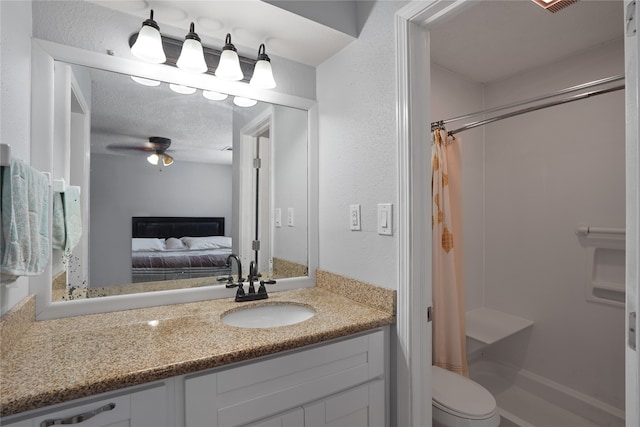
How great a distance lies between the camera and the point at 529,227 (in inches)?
96.0

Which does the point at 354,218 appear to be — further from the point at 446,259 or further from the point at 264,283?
the point at 446,259

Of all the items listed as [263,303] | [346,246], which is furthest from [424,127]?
[263,303]

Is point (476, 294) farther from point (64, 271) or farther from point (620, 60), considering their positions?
point (64, 271)

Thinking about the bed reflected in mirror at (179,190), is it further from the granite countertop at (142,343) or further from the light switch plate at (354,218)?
the light switch plate at (354,218)

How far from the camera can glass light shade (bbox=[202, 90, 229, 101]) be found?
4.99ft

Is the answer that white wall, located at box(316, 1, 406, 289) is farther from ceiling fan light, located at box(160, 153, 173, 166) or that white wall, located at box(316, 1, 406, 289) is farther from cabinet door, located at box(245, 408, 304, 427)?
ceiling fan light, located at box(160, 153, 173, 166)

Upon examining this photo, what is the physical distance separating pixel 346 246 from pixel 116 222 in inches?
41.4

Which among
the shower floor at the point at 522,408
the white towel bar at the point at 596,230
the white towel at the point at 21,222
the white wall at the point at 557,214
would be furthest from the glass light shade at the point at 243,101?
the shower floor at the point at 522,408

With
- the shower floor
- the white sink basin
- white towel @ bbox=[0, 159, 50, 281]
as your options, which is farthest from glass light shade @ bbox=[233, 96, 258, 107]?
the shower floor

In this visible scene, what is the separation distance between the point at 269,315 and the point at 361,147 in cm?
91

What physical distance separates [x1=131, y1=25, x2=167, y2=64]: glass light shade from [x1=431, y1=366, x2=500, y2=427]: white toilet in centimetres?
201

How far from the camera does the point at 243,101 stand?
1.61 metres

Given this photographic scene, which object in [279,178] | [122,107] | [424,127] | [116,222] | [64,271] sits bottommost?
[64,271]

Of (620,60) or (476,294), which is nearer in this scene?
(620,60)
